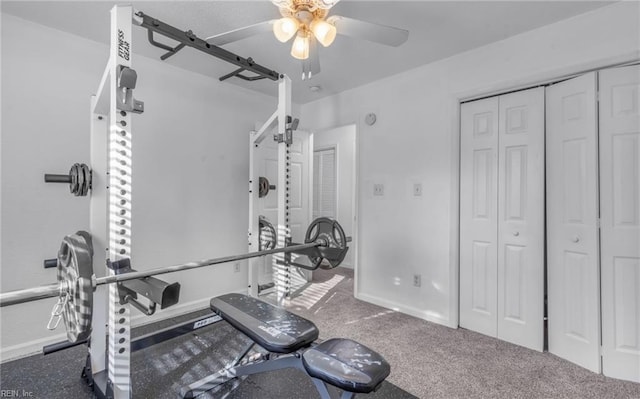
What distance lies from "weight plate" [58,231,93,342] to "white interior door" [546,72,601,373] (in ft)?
8.92

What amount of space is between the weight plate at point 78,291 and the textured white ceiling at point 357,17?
1.66 meters

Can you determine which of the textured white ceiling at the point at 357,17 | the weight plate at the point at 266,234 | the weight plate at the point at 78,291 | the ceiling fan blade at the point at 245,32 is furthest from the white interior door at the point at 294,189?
the weight plate at the point at 78,291

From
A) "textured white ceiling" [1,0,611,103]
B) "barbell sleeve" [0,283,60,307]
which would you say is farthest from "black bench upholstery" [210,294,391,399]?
"textured white ceiling" [1,0,611,103]

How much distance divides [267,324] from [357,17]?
201 centimetres

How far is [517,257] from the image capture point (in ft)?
7.59

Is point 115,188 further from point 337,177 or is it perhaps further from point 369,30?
point 337,177

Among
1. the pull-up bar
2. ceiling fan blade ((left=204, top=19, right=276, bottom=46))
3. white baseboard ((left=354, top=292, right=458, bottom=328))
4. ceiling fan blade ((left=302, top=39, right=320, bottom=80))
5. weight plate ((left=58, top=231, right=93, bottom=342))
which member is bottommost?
white baseboard ((left=354, top=292, right=458, bottom=328))

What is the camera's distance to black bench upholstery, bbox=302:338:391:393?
3.46ft

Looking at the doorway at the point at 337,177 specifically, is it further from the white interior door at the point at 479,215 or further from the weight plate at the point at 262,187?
the white interior door at the point at 479,215

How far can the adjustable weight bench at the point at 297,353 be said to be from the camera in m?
1.09

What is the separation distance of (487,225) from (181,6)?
2754 millimetres

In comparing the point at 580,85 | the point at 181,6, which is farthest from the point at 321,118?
the point at 580,85

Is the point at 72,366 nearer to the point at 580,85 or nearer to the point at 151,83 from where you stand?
the point at 151,83

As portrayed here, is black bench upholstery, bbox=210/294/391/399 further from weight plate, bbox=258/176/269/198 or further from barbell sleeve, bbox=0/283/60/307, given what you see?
weight plate, bbox=258/176/269/198
